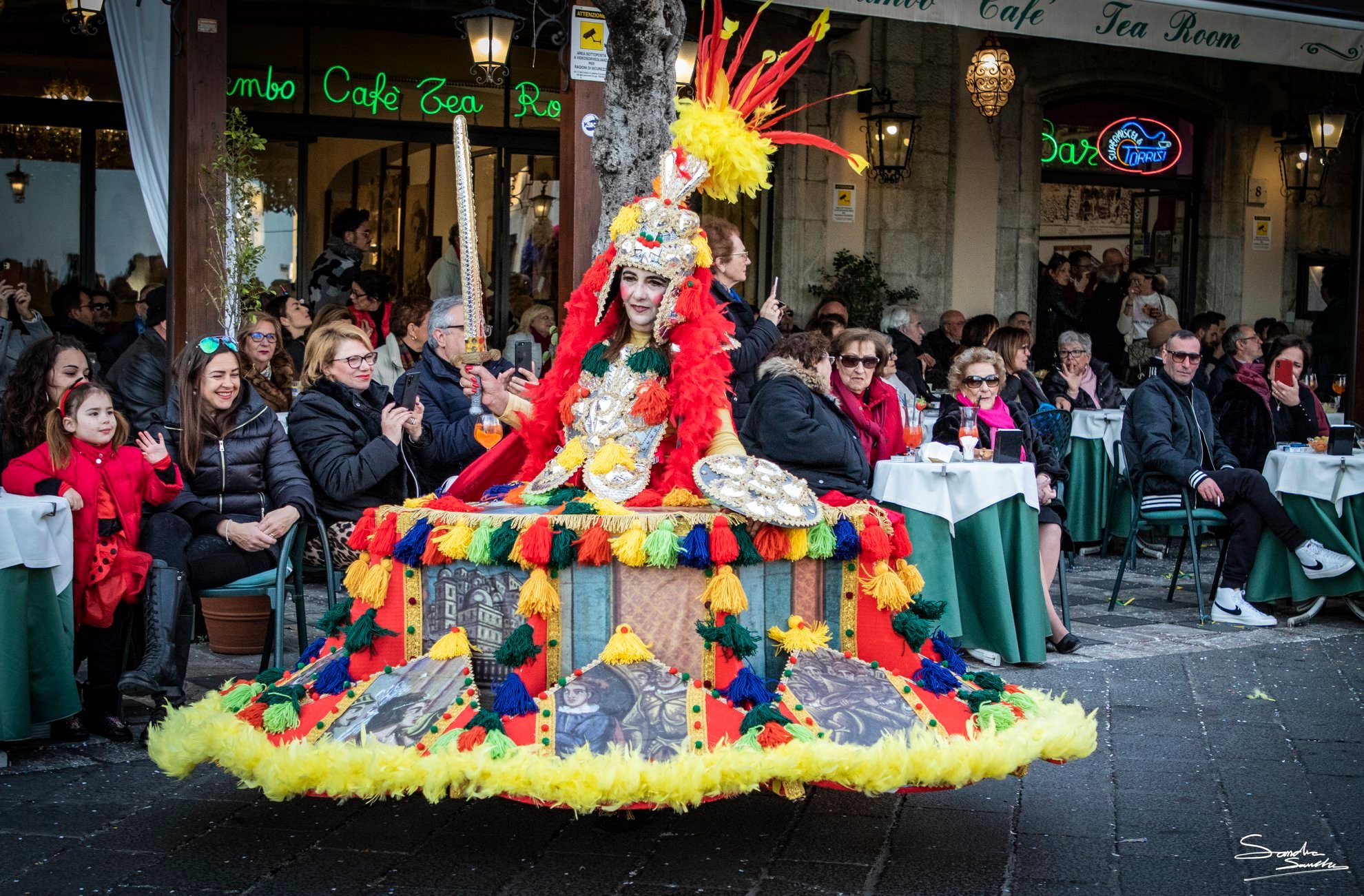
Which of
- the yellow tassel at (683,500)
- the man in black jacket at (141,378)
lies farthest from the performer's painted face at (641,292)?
the man in black jacket at (141,378)

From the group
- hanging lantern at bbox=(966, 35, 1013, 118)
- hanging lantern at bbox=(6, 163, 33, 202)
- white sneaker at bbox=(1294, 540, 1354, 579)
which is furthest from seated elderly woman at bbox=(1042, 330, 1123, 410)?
hanging lantern at bbox=(6, 163, 33, 202)

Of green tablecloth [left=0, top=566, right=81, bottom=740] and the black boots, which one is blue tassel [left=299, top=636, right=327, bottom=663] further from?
green tablecloth [left=0, top=566, right=81, bottom=740]

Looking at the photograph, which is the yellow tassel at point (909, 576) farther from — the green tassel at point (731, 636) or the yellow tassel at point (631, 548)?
the yellow tassel at point (631, 548)

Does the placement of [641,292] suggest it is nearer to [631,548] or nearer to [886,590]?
[631,548]

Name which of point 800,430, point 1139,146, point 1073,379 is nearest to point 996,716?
point 800,430

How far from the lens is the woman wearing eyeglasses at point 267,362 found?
25.3 ft

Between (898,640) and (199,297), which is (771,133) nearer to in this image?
(898,640)

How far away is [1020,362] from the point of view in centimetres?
998

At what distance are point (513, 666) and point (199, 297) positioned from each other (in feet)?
18.3

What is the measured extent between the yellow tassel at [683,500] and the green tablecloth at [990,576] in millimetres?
2320

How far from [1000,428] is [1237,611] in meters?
1.80

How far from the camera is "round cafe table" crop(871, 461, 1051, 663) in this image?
6621 millimetres

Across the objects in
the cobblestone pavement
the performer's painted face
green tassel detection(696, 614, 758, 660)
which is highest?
the performer's painted face

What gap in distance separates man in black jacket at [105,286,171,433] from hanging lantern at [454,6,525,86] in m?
2.68
